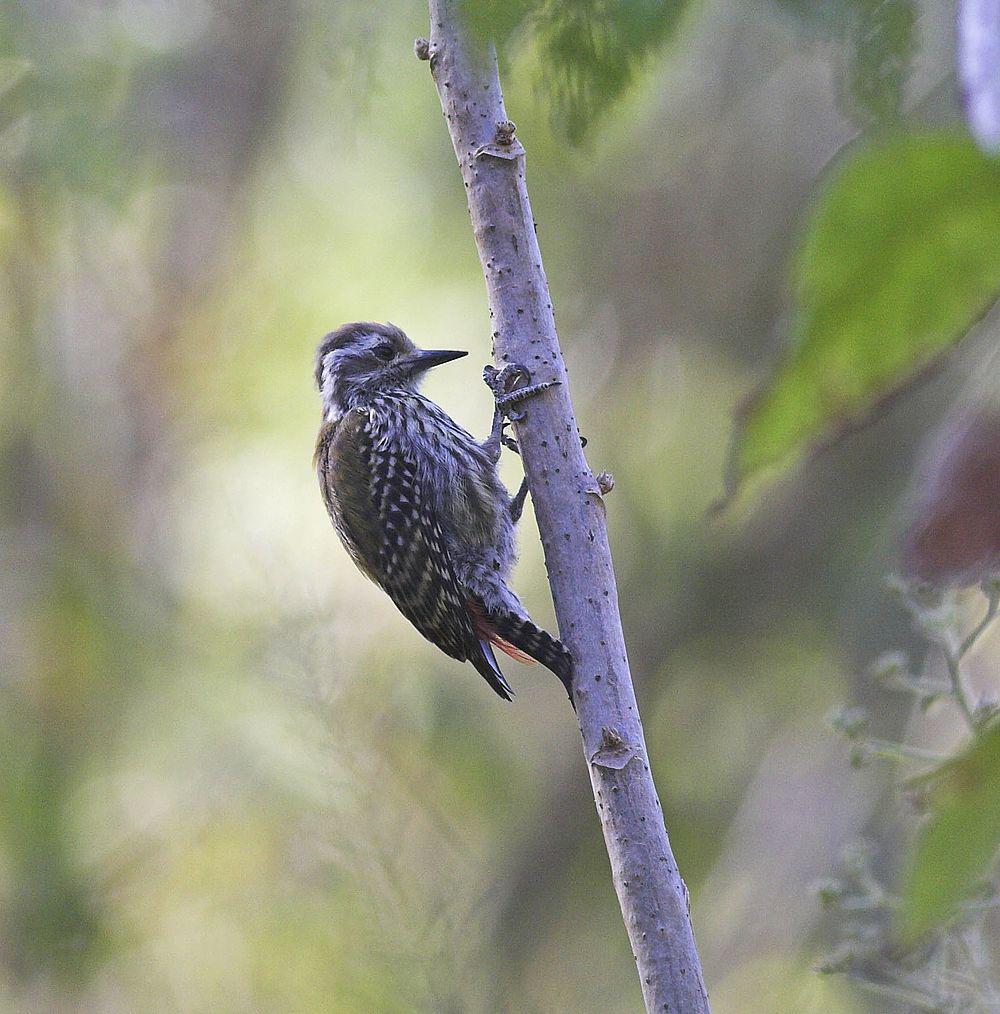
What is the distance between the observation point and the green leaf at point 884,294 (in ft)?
1.54

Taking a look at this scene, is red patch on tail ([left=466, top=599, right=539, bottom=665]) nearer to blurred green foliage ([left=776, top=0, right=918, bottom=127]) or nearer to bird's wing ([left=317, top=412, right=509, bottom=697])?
bird's wing ([left=317, top=412, right=509, bottom=697])

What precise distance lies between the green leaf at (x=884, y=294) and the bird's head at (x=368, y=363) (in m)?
4.47

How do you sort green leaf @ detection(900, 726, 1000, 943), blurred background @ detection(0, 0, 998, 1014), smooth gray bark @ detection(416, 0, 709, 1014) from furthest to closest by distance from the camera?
1. blurred background @ detection(0, 0, 998, 1014)
2. smooth gray bark @ detection(416, 0, 709, 1014)
3. green leaf @ detection(900, 726, 1000, 943)

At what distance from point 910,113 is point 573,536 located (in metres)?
1.91

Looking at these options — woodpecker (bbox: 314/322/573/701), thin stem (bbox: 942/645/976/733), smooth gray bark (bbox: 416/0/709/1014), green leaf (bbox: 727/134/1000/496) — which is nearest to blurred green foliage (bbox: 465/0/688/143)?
green leaf (bbox: 727/134/1000/496)

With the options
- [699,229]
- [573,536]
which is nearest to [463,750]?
[699,229]

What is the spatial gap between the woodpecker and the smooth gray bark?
A: 3.85 ft

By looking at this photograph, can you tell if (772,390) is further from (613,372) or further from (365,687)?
(613,372)

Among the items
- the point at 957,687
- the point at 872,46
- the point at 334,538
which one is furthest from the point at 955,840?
the point at 334,538

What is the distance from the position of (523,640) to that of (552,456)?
3.54 ft

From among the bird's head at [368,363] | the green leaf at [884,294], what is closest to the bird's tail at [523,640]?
the bird's head at [368,363]

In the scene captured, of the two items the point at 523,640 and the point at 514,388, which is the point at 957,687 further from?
the point at 523,640

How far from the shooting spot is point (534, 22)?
700mm

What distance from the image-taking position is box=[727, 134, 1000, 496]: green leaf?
1.54 feet
